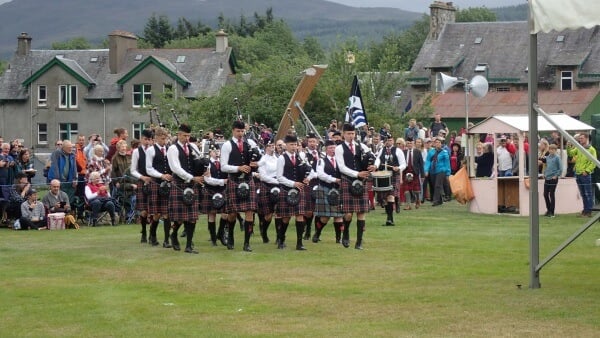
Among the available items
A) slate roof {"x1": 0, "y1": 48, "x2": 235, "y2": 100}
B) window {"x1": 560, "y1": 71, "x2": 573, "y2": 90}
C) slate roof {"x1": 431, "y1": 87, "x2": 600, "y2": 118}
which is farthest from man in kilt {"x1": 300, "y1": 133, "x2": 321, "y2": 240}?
slate roof {"x1": 0, "y1": 48, "x2": 235, "y2": 100}

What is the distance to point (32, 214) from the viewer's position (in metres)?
21.2

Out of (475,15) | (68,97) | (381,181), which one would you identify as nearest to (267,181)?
(381,181)

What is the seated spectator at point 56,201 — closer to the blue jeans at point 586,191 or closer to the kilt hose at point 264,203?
the kilt hose at point 264,203

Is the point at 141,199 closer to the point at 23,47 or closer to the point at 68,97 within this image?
the point at 68,97

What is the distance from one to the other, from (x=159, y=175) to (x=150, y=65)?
51.2m

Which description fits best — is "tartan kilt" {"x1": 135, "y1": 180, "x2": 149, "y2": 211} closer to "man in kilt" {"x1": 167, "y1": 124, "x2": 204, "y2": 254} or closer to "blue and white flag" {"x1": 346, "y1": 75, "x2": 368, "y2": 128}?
"man in kilt" {"x1": 167, "y1": 124, "x2": 204, "y2": 254}

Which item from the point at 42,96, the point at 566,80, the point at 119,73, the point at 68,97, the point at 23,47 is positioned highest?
the point at 23,47

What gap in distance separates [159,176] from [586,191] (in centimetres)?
946

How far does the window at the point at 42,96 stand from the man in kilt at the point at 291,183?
186ft

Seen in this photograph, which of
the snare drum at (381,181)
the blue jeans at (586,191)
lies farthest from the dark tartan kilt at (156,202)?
the blue jeans at (586,191)

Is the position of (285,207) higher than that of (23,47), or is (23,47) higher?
(23,47)

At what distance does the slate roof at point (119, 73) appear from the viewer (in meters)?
68.7

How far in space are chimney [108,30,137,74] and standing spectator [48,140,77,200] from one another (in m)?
49.0

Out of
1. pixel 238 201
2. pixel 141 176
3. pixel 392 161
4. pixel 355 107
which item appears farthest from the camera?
pixel 355 107
